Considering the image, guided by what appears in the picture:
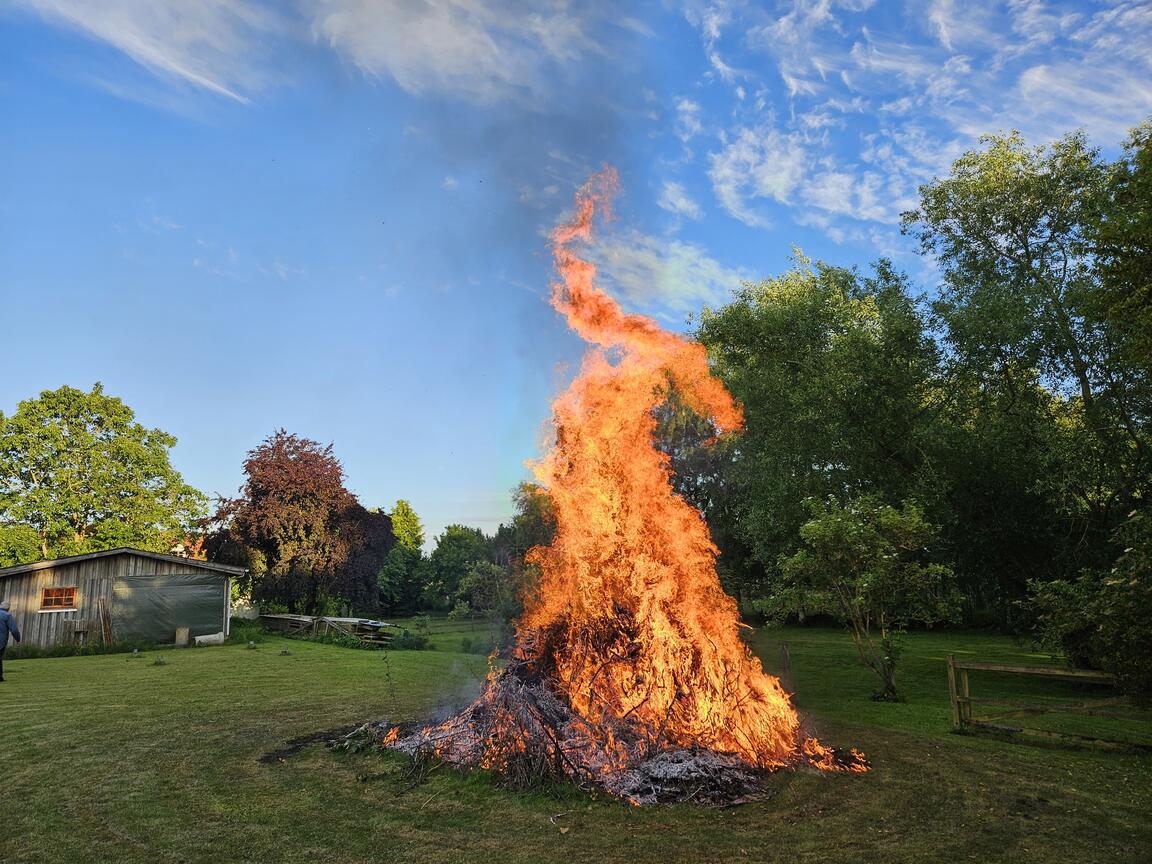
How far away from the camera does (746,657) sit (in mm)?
10703

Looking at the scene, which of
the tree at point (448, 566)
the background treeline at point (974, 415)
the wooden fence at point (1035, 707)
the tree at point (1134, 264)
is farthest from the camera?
the tree at point (448, 566)

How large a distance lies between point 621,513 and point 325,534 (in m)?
28.8

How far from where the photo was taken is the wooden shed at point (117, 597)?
83.6ft

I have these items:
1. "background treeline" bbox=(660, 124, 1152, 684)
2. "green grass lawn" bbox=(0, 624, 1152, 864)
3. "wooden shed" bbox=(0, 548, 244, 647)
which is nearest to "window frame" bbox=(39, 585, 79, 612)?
"wooden shed" bbox=(0, 548, 244, 647)

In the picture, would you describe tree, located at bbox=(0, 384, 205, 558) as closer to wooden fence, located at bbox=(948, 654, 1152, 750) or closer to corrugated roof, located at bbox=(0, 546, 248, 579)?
corrugated roof, located at bbox=(0, 546, 248, 579)

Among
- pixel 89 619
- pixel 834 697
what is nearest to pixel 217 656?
pixel 89 619

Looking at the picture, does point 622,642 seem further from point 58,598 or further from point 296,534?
point 296,534

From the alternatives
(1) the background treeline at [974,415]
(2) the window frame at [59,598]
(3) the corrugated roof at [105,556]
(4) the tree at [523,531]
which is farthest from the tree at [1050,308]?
(2) the window frame at [59,598]

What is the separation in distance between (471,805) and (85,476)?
42.5 m

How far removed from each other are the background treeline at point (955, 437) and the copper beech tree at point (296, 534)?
251mm

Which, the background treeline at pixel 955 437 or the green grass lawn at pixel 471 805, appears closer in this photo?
the green grass lawn at pixel 471 805

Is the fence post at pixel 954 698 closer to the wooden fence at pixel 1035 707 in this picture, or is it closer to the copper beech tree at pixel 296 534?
the wooden fence at pixel 1035 707

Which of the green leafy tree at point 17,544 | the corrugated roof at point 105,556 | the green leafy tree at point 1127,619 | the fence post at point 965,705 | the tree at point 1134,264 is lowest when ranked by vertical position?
the fence post at point 965,705

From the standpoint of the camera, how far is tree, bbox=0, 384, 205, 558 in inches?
1484
